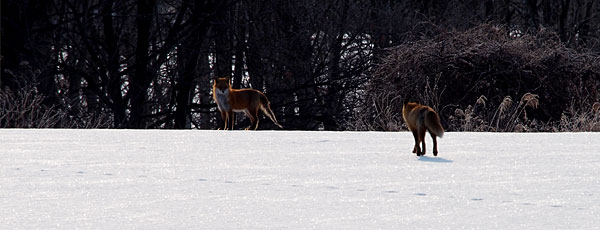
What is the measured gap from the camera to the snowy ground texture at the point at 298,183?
4523mm

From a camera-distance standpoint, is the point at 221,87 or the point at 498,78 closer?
the point at 221,87

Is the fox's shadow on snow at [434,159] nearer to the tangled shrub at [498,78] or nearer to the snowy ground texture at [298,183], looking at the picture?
the snowy ground texture at [298,183]

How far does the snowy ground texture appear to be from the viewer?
14.8 feet

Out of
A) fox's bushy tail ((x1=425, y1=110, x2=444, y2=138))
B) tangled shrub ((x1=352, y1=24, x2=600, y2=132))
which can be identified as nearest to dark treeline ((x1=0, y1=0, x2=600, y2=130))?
tangled shrub ((x1=352, y1=24, x2=600, y2=132))

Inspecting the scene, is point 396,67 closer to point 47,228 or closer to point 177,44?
point 177,44

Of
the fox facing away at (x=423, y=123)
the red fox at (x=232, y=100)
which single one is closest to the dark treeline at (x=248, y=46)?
the red fox at (x=232, y=100)

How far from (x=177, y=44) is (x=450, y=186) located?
1650 cm

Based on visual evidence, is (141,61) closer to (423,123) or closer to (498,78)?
(498,78)

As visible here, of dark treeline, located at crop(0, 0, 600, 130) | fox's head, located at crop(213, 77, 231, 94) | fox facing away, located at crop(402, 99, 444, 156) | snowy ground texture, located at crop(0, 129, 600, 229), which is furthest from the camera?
dark treeline, located at crop(0, 0, 600, 130)

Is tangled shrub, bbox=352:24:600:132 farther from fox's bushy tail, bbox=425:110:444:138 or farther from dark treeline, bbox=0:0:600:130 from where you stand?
fox's bushy tail, bbox=425:110:444:138

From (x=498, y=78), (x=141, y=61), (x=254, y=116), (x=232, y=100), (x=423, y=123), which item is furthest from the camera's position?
(x=141, y=61)

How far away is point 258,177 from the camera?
245 inches

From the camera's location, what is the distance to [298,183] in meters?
5.90

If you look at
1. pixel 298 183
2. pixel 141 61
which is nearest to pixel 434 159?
pixel 298 183
